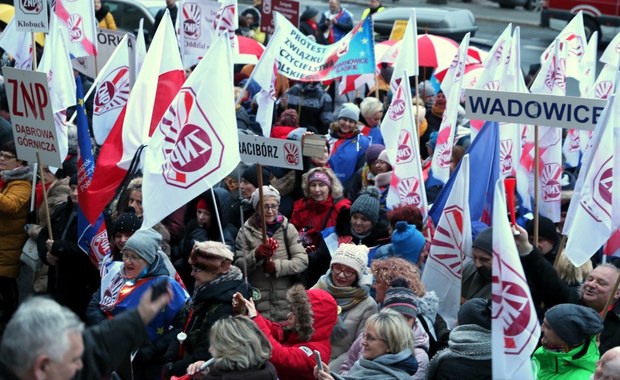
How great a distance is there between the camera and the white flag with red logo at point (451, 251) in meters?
6.34

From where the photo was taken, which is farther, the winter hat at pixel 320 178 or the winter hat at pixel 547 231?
the winter hat at pixel 320 178

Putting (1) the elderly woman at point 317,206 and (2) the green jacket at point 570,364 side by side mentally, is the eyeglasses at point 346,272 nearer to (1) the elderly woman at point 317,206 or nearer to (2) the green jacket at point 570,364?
(2) the green jacket at point 570,364

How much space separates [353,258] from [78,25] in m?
5.55

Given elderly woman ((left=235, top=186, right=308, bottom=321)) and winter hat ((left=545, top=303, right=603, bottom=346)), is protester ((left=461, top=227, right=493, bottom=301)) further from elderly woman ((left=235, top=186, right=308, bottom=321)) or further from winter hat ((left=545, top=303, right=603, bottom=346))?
elderly woman ((left=235, top=186, right=308, bottom=321))

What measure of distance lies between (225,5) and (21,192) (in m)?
3.31

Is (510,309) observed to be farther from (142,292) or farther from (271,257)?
(271,257)

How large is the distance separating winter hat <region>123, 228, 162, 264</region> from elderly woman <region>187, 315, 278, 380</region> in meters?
1.34

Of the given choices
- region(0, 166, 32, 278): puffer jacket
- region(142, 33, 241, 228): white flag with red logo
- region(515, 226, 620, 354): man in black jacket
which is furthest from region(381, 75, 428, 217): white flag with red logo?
region(0, 166, 32, 278): puffer jacket

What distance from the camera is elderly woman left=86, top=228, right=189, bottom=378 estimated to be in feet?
20.4

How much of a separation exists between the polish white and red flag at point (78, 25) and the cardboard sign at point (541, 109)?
17.1 feet

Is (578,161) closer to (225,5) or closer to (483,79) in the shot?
(483,79)

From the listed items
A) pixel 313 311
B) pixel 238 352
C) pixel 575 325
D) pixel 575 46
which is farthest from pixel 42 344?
pixel 575 46

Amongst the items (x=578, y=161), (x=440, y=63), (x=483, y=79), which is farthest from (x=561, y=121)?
(x=440, y=63)

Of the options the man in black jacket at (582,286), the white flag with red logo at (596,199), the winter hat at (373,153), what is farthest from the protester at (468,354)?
the winter hat at (373,153)
